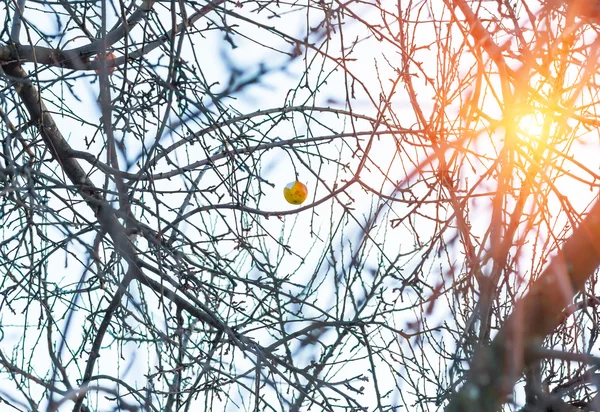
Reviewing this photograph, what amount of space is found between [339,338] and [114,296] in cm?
92

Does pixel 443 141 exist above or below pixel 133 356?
above

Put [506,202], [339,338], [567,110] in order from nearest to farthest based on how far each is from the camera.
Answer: [567,110] → [506,202] → [339,338]

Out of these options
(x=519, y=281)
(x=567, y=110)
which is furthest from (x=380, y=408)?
(x=567, y=110)

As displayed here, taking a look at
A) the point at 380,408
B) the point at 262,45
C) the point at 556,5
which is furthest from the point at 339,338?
the point at 556,5

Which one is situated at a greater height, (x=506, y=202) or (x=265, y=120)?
(x=265, y=120)

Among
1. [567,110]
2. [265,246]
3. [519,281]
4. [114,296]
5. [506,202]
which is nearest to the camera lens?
[567,110]

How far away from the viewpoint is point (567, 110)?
227 cm

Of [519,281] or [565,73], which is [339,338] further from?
[565,73]

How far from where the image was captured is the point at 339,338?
2943 millimetres

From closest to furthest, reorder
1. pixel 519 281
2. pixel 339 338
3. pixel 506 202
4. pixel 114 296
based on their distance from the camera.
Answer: pixel 519 281 → pixel 506 202 → pixel 339 338 → pixel 114 296

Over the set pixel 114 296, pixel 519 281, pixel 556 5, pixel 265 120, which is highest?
pixel 265 120

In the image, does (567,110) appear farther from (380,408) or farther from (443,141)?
(380,408)

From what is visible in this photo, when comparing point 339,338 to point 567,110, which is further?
point 339,338

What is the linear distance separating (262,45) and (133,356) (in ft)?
3.74
